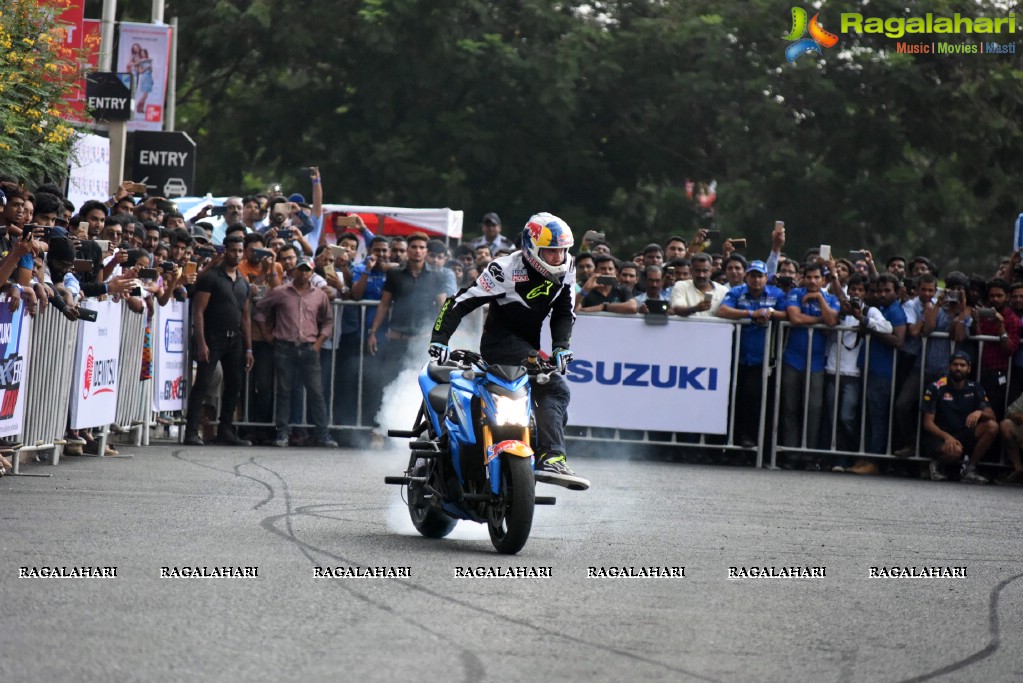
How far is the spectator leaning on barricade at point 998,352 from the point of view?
57.2ft

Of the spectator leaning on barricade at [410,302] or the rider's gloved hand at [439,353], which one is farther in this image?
the spectator leaning on barricade at [410,302]

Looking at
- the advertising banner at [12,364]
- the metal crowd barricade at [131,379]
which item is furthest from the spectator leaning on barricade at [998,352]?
the advertising banner at [12,364]

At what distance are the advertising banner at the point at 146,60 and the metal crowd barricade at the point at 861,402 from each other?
512 inches

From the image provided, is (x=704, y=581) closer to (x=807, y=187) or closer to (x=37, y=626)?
(x=37, y=626)

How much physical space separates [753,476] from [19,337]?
24.1 ft

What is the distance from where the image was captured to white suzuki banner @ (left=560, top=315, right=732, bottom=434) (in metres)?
18.1

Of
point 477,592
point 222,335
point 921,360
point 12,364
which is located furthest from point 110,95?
point 477,592

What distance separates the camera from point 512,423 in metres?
9.89

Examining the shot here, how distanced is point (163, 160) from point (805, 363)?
32.7ft

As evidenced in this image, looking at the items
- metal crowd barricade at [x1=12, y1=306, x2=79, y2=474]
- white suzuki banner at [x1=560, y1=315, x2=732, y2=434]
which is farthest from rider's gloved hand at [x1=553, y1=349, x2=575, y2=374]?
white suzuki banner at [x1=560, y1=315, x2=732, y2=434]

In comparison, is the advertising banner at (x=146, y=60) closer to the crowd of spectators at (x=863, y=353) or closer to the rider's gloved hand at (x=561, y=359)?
the crowd of spectators at (x=863, y=353)

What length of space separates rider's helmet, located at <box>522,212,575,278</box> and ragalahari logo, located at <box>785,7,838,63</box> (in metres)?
26.7

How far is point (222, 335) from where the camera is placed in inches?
699

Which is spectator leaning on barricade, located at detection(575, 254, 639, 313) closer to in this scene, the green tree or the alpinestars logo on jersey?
the green tree
